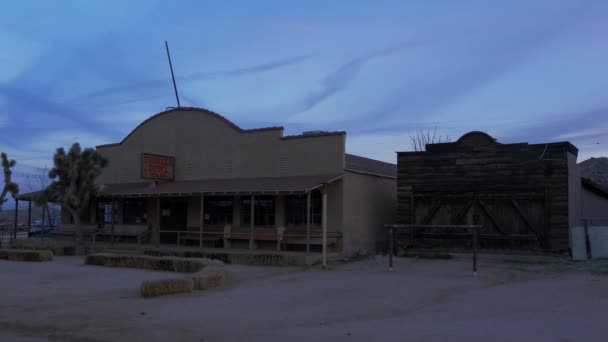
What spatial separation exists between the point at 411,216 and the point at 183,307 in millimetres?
11632

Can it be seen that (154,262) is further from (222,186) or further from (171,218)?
(171,218)

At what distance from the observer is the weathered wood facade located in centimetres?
1869

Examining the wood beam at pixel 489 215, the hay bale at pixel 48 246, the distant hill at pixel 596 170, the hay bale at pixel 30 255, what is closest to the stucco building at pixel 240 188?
the hay bale at pixel 48 246

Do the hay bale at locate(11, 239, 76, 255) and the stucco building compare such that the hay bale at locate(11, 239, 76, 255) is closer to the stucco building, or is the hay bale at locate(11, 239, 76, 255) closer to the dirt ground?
the stucco building

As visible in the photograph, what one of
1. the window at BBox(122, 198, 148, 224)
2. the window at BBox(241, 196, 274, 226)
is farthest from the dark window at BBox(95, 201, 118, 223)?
the window at BBox(241, 196, 274, 226)

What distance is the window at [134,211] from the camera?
26.2m

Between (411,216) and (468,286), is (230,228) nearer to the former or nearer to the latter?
(411,216)

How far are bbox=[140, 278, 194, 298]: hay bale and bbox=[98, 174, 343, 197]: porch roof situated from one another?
6469mm

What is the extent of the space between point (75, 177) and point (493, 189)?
16575 millimetres

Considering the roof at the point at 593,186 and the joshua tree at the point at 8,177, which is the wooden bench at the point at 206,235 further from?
the roof at the point at 593,186

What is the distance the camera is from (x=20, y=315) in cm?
1025

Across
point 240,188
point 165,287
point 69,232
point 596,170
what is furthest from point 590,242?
point 69,232

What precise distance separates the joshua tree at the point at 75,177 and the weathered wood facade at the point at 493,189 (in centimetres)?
1298

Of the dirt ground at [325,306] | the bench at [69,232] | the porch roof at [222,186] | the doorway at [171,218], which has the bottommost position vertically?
the dirt ground at [325,306]
